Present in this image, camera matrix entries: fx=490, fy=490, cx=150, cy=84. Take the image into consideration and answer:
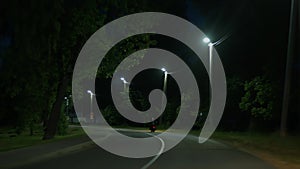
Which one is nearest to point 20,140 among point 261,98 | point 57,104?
point 57,104

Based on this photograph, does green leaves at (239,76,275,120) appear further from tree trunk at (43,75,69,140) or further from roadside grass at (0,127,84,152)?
tree trunk at (43,75,69,140)

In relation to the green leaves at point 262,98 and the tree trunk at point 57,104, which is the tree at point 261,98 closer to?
the green leaves at point 262,98

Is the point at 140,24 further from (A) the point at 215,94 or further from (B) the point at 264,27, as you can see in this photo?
(A) the point at 215,94

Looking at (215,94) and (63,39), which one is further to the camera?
(215,94)

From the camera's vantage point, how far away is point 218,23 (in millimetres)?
51656

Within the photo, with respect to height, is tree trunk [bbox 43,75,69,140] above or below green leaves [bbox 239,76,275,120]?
below

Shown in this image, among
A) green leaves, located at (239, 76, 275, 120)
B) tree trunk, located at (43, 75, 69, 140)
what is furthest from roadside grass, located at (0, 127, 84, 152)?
green leaves, located at (239, 76, 275, 120)

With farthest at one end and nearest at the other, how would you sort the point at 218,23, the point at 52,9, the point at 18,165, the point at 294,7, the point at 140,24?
1. the point at 218,23
2. the point at 140,24
3. the point at 294,7
4. the point at 18,165
5. the point at 52,9

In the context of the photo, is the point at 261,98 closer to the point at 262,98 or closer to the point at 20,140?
the point at 262,98

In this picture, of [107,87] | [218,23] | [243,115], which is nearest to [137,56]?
[218,23]

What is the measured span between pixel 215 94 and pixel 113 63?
18042 mm

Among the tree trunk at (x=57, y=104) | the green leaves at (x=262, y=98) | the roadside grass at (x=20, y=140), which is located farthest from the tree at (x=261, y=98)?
the tree trunk at (x=57, y=104)

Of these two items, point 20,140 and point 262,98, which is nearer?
point 20,140

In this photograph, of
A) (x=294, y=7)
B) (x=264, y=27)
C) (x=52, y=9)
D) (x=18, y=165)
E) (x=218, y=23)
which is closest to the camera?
(x=52, y=9)
